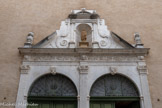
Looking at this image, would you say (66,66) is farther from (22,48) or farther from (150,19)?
(150,19)

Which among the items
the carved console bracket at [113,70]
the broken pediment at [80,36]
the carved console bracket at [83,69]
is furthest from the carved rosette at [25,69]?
the carved console bracket at [113,70]

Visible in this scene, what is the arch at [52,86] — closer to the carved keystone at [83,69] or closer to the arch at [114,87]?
the carved keystone at [83,69]

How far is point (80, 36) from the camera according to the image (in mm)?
9320

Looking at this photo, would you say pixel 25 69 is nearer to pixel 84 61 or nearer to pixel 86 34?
pixel 84 61

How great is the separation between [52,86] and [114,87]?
8.03 ft

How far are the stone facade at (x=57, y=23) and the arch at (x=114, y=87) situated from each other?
0.78m

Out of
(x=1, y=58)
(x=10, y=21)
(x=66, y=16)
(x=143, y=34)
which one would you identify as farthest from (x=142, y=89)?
(x=10, y=21)

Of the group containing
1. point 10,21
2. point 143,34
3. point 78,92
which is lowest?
point 78,92

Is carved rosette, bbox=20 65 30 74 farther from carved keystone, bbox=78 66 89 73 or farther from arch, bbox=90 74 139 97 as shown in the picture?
arch, bbox=90 74 139 97

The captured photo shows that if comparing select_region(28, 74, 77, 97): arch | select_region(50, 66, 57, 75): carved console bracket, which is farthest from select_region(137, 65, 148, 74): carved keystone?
select_region(50, 66, 57, 75): carved console bracket

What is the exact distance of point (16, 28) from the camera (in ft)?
29.8

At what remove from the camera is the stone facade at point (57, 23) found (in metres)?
7.92

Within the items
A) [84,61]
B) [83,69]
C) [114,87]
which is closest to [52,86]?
[83,69]

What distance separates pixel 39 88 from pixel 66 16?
12.1ft
